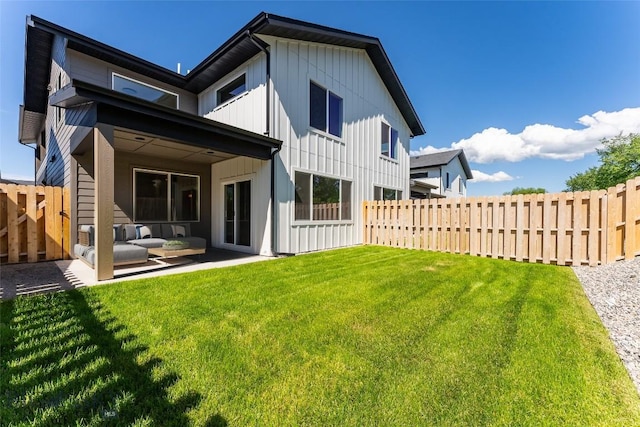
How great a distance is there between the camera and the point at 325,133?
8.98 m

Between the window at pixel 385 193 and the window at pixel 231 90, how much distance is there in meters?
6.42

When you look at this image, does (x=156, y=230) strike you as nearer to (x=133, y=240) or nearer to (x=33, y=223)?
(x=133, y=240)

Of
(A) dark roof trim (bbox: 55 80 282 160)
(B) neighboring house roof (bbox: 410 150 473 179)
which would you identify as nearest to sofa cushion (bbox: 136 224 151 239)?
(A) dark roof trim (bbox: 55 80 282 160)

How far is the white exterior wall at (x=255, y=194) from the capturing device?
24.7 ft

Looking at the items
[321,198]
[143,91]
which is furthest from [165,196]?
[321,198]

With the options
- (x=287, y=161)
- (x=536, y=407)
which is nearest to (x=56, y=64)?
(x=287, y=161)

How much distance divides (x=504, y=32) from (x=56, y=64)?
17.9 metres

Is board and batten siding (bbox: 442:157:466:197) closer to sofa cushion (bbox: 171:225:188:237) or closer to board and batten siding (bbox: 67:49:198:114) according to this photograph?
sofa cushion (bbox: 171:225:188:237)

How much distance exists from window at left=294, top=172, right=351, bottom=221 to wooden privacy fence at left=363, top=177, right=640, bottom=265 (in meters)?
1.71

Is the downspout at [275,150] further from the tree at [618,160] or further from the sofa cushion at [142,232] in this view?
the tree at [618,160]

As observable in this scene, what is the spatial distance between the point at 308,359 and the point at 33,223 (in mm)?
7903

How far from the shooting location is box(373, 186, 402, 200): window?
11729 millimetres

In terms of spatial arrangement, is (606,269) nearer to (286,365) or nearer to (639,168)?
(286,365)

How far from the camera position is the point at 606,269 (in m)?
5.44
